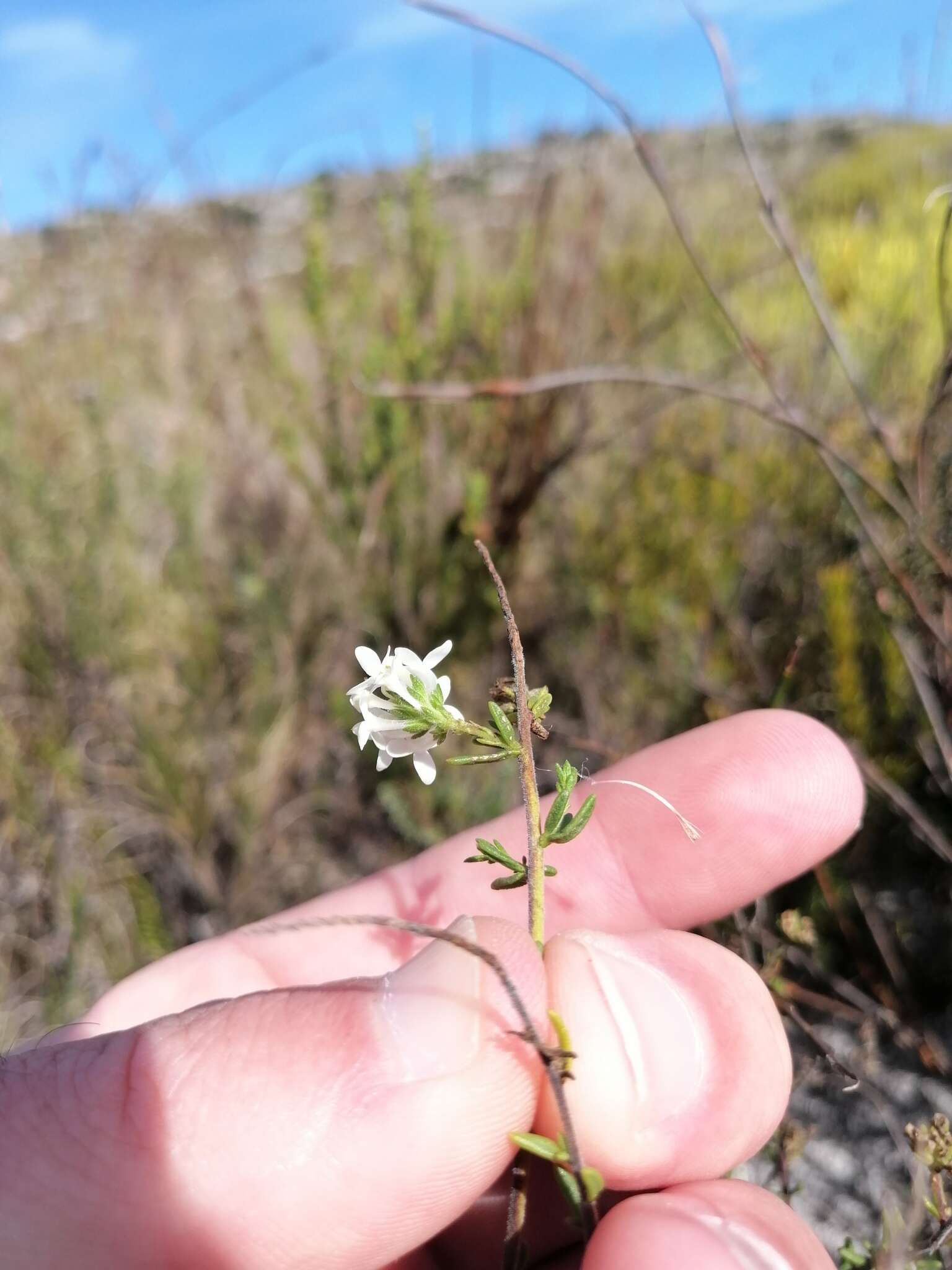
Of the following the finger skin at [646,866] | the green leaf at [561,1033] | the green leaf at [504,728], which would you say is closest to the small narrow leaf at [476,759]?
the green leaf at [504,728]

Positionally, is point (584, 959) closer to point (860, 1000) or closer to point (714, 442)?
point (860, 1000)

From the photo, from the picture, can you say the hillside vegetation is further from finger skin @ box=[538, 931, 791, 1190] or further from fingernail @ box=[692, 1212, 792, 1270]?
fingernail @ box=[692, 1212, 792, 1270]

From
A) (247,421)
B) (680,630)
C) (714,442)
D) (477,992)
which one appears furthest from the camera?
(247,421)

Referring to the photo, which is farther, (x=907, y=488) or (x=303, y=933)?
(x=907, y=488)

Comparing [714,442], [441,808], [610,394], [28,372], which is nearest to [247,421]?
[28,372]

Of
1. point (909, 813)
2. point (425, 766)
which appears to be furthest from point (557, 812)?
point (909, 813)

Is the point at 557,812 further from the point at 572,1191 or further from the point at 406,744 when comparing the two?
the point at 572,1191
